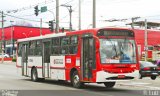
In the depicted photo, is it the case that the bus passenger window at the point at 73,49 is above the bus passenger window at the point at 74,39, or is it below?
below

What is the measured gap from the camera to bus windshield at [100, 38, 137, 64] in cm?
1909

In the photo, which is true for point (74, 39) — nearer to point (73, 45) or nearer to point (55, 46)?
point (73, 45)

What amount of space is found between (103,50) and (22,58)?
10600 millimetres

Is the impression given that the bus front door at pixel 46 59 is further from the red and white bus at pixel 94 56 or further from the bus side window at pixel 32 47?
the bus side window at pixel 32 47

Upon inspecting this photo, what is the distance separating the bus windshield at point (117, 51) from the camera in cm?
1909

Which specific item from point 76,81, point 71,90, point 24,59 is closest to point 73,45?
point 76,81

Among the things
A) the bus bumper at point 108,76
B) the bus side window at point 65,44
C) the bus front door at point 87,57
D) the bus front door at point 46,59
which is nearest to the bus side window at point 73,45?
the bus side window at point 65,44

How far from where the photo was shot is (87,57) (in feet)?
65.4

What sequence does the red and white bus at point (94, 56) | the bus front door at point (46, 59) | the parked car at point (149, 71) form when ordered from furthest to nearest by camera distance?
the parked car at point (149, 71) < the bus front door at point (46, 59) < the red and white bus at point (94, 56)

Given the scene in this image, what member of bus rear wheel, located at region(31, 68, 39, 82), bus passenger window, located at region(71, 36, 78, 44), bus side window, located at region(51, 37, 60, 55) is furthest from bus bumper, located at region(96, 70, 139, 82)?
bus rear wheel, located at region(31, 68, 39, 82)

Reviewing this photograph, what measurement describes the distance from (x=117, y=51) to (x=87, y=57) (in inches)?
61.3

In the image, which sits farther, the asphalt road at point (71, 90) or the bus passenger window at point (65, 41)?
the bus passenger window at point (65, 41)

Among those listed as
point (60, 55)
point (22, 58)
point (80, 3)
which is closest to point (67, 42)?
point (60, 55)

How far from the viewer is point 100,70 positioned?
18.8 m
